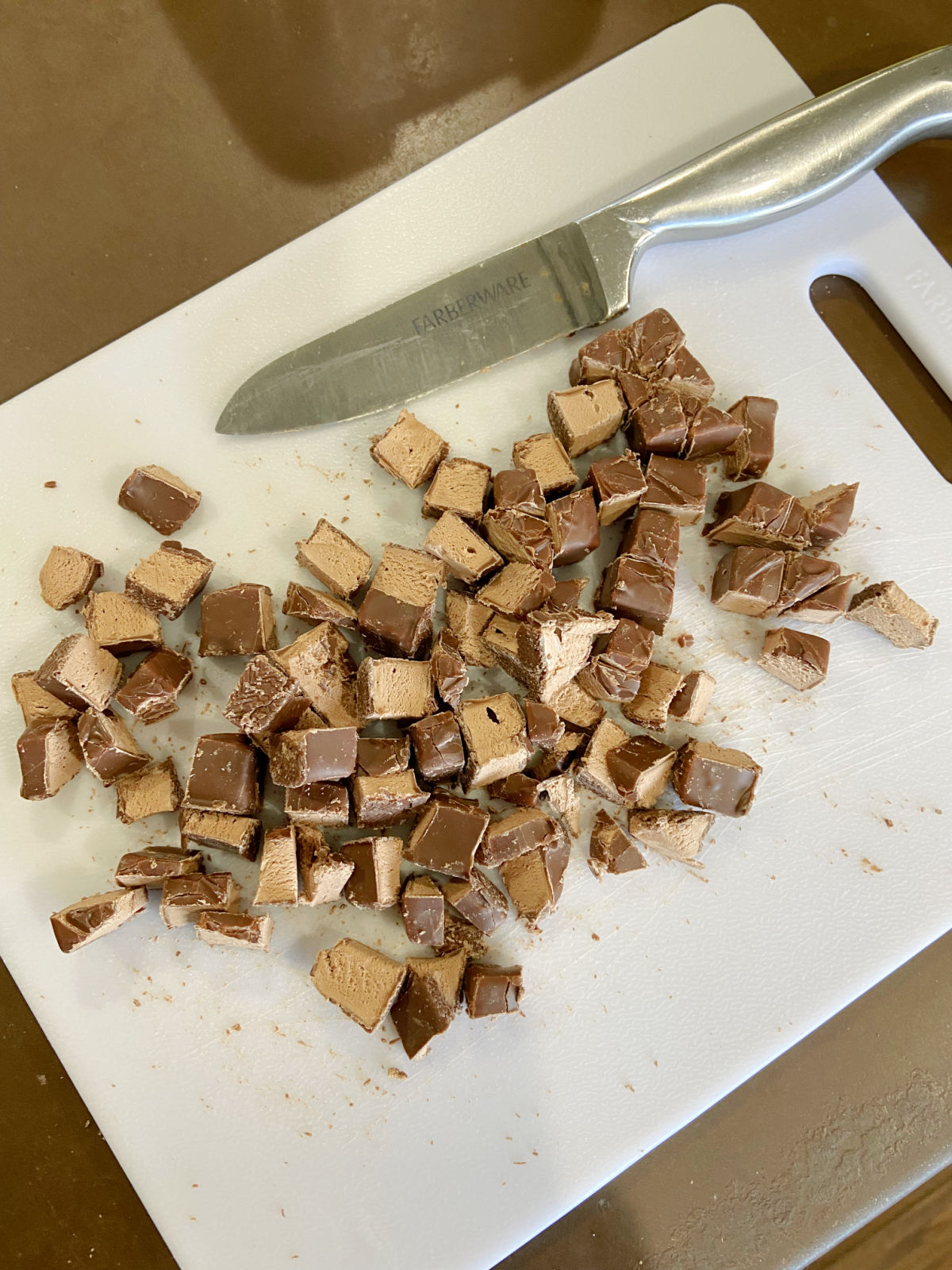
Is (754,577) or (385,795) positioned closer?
(385,795)

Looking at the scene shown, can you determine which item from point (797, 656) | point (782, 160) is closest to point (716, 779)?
point (797, 656)

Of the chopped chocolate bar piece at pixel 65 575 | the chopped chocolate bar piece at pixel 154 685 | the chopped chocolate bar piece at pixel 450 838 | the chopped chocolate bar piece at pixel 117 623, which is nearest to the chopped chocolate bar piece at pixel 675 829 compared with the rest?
the chopped chocolate bar piece at pixel 450 838

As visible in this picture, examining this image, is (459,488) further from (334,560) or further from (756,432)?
(756,432)

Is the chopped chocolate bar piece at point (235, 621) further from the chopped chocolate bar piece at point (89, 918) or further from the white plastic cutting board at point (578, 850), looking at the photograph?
the chopped chocolate bar piece at point (89, 918)

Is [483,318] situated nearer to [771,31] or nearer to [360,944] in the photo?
[771,31]

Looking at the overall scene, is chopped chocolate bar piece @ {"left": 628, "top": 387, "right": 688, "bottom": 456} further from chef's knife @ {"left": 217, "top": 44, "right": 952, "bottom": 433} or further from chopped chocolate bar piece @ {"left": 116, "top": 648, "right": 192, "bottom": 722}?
chopped chocolate bar piece @ {"left": 116, "top": 648, "right": 192, "bottom": 722}

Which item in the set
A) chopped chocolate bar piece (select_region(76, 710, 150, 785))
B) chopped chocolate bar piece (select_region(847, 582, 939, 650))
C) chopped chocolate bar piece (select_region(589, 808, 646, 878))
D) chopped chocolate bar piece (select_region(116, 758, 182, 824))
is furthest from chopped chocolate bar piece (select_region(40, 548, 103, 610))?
chopped chocolate bar piece (select_region(847, 582, 939, 650))

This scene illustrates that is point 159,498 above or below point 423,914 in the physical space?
above
